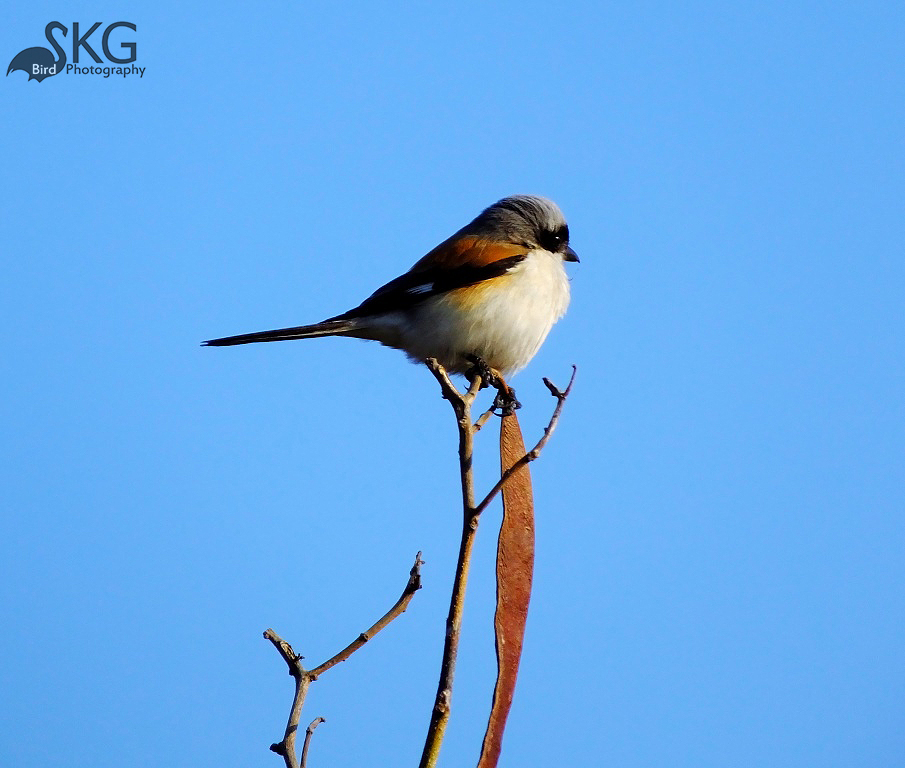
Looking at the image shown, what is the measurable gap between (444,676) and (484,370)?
3024 millimetres

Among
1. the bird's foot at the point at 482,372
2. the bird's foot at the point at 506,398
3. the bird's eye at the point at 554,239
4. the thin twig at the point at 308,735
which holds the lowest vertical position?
the thin twig at the point at 308,735

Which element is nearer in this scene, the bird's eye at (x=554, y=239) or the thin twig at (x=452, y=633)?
the thin twig at (x=452, y=633)

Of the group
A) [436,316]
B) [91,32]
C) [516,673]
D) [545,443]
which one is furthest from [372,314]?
[91,32]

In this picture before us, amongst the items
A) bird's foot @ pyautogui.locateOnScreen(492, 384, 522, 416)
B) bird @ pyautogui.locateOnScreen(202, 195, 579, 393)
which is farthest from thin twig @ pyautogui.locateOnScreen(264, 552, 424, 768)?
bird @ pyautogui.locateOnScreen(202, 195, 579, 393)

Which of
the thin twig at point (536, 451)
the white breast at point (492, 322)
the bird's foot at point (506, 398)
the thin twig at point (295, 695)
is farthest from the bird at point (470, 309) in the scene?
the thin twig at point (295, 695)

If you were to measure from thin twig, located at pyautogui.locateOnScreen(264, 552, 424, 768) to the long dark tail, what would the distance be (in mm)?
2866

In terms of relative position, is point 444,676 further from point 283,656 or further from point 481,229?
point 481,229

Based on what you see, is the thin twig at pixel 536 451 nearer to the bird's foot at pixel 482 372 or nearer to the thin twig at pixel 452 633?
the thin twig at pixel 452 633

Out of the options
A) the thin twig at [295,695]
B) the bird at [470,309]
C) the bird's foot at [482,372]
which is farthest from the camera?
the bird at [470,309]

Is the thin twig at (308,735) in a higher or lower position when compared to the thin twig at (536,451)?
lower

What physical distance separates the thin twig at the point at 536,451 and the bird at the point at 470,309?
170 cm

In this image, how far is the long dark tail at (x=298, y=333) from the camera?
4938 millimetres

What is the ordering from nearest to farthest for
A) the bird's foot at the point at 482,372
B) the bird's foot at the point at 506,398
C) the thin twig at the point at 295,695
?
the thin twig at the point at 295,695
the bird's foot at the point at 506,398
the bird's foot at the point at 482,372

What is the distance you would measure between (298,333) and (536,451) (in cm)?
279
